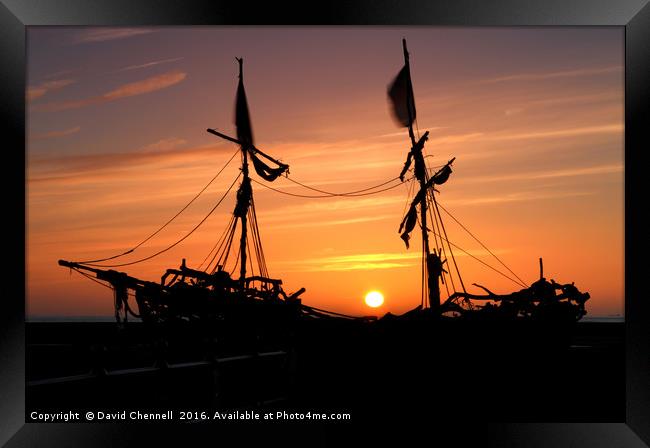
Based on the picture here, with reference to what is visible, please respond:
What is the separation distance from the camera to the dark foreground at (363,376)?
910 centimetres

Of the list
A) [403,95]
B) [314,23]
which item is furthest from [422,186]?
[314,23]

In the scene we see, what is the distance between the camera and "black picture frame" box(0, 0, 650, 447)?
7.18 m

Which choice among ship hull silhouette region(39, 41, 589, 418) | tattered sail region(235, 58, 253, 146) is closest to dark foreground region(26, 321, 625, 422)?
ship hull silhouette region(39, 41, 589, 418)

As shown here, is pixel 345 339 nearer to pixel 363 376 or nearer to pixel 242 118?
pixel 363 376

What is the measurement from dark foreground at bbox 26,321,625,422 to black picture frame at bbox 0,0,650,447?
74 centimetres

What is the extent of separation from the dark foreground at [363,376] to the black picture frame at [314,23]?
74 centimetres

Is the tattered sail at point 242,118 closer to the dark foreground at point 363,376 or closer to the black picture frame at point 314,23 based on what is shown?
the dark foreground at point 363,376

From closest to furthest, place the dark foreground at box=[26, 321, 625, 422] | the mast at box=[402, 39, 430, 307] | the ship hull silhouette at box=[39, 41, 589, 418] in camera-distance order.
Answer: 1. the dark foreground at box=[26, 321, 625, 422]
2. the ship hull silhouette at box=[39, 41, 589, 418]
3. the mast at box=[402, 39, 430, 307]

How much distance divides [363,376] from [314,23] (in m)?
9.05

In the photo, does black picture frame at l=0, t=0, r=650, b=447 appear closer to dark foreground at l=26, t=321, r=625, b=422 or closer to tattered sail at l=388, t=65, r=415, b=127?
dark foreground at l=26, t=321, r=625, b=422

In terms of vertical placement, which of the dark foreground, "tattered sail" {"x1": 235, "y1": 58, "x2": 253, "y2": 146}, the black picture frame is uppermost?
"tattered sail" {"x1": 235, "y1": 58, "x2": 253, "y2": 146}

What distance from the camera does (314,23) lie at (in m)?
7.23

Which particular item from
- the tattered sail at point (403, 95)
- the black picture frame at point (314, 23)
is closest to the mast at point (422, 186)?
the tattered sail at point (403, 95)

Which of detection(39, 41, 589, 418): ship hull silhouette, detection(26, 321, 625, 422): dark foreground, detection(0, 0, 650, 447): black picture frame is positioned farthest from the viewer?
detection(39, 41, 589, 418): ship hull silhouette
